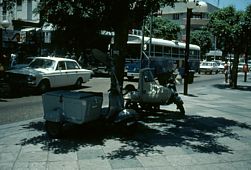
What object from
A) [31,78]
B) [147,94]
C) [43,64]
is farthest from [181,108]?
[43,64]

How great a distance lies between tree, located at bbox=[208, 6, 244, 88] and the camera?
21.7 metres

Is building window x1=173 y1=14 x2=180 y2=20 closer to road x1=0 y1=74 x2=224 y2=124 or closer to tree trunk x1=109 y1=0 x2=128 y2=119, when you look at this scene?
road x1=0 y1=74 x2=224 y2=124

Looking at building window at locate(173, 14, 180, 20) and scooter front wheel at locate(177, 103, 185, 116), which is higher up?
building window at locate(173, 14, 180, 20)

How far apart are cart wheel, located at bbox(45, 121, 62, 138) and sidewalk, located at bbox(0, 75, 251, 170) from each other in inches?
5.6

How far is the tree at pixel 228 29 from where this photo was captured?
71.3 ft

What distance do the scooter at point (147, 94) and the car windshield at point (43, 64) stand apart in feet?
22.4

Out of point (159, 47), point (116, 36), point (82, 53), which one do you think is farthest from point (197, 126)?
point (82, 53)

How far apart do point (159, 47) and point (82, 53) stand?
794 cm

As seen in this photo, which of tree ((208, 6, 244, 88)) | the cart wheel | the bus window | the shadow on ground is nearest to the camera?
the shadow on ground

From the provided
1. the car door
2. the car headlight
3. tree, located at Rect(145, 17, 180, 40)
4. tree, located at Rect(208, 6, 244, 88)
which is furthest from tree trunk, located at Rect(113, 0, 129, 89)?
tree, located at Rect(145, 17, 180, 40)

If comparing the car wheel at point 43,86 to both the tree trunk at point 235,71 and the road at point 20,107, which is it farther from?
the tree trunk at point 235,71

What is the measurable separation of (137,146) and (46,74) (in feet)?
32.4

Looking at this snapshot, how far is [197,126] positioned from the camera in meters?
10.0

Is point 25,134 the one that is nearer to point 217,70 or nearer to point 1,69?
point 1,69
